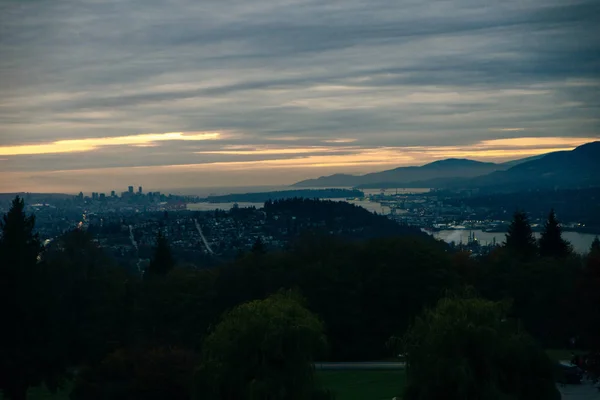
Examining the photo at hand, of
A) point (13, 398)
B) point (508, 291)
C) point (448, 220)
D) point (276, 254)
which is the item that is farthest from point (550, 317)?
point (448, 220)

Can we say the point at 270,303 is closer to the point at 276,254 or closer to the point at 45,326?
the point at 45,326

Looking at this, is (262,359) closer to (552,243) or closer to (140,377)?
(140,377)

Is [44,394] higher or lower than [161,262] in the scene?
lower

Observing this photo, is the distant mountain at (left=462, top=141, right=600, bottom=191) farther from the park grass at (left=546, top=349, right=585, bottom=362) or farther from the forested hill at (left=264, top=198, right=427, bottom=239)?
the park grass at (left=546, top=349, right=585, bottom=362)

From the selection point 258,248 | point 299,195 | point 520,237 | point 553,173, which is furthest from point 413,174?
point 258,248

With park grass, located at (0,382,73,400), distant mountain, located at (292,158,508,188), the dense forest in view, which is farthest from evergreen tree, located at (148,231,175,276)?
distant mountain, located at (292,158,508,188)

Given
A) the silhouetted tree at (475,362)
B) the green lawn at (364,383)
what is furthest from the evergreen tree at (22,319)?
the silhouetted tree at (475,362)
